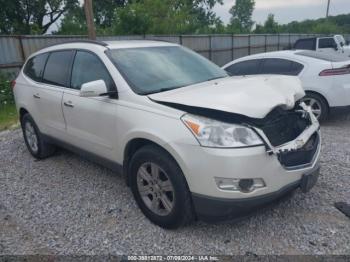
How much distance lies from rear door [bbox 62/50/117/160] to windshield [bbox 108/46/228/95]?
22 cm

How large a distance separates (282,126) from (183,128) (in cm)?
91

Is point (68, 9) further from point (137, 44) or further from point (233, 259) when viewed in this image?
point (233, 259)

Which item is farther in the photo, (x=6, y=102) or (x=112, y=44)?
(x=6, y=102)

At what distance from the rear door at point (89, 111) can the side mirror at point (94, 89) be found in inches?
5.9

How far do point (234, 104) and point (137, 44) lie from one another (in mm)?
1837

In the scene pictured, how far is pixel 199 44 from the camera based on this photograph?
16.0 metres

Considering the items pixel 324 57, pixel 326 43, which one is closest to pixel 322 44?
pixel 326 43

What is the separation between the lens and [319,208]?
11.2 feet

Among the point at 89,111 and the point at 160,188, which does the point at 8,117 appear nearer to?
the point at 89,111

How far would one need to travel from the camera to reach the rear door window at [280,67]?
6.64 metres

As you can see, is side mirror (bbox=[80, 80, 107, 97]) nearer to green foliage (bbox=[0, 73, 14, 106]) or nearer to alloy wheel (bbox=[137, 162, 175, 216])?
alloy wheel (bbox=[137, 162, 175, 216])

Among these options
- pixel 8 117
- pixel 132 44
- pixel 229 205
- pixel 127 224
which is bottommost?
pixel 8 117

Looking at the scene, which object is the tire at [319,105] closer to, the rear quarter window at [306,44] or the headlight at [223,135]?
the headlight at [223,135]

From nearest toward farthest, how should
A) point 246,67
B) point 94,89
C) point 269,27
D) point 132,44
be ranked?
point 94,89, point 132,44, point 246,67, point 269,27
